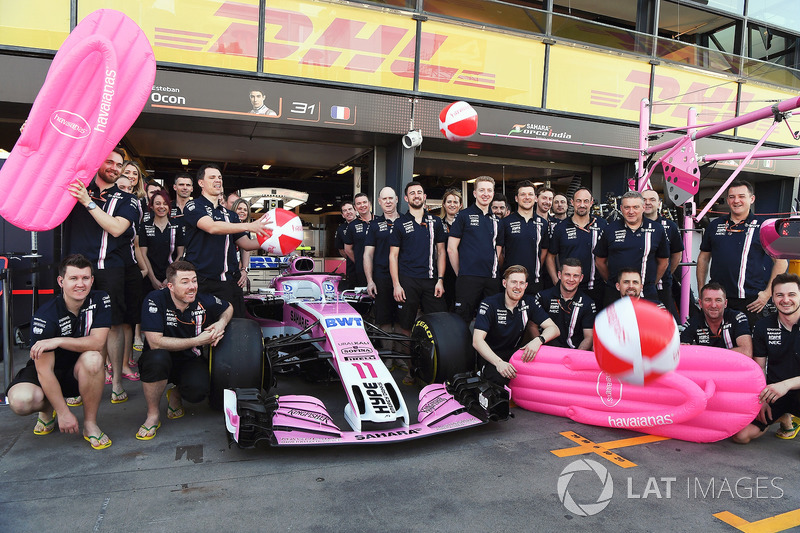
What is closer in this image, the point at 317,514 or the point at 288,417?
the point at 317,514

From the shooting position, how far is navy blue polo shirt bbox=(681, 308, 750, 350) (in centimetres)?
377

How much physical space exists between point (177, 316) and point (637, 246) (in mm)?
3713

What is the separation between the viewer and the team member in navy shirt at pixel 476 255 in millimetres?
4809

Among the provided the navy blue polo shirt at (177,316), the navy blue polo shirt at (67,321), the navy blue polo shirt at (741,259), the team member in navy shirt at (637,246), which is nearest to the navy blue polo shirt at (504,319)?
the team member in navy shirt at (637,246)

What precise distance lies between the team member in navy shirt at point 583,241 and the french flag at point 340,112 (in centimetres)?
358

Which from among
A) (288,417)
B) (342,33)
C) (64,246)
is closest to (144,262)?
(64,246)

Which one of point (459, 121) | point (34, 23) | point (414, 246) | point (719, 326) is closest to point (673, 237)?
point (719, 326)

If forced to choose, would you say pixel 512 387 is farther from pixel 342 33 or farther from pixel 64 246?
pixel 342 33

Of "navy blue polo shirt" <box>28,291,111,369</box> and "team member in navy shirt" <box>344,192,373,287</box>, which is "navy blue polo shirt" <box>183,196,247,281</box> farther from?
"team member in navy shirt" <box>344,192,373,287</box>

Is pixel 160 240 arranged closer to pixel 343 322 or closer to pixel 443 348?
pixel 343 322

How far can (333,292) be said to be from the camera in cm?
486

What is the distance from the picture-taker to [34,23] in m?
6.13

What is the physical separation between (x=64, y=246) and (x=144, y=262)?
2.38 feet

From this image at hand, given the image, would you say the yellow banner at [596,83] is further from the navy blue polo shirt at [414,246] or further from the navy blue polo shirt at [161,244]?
the navy blue polo shirt at [161,244]
